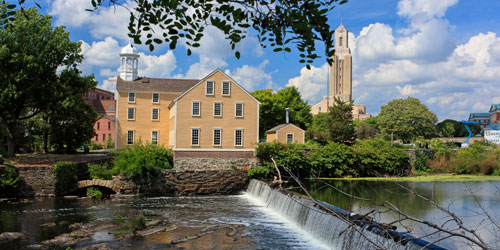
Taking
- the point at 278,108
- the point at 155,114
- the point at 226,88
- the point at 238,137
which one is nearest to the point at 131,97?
the point at 155,114

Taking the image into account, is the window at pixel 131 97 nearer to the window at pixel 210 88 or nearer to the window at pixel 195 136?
the window at pixel 195 136

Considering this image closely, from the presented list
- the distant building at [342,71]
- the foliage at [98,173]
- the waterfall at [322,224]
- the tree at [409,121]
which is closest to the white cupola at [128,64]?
the foliage at [98,173]

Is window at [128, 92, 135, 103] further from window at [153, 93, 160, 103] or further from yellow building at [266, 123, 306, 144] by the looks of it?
yellow building at [266, 123, 306, 144]

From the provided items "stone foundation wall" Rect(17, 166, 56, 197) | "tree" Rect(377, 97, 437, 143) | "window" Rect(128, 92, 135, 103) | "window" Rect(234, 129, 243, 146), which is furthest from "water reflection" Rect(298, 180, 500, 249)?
"tree" Rect(377, 97, 437, 143)

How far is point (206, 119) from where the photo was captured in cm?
3356

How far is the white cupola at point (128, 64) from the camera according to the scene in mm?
44062

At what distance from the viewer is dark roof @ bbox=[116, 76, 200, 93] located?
41.3 meters

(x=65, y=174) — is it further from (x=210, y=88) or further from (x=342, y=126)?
(x=342, y=126)

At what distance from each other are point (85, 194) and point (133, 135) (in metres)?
15.5

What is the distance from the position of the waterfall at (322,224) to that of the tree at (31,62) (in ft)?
61.8

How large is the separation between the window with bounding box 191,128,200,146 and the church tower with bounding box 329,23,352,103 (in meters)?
118

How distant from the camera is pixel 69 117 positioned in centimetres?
3656

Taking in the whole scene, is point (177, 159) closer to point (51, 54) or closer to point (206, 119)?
point (206, 119)

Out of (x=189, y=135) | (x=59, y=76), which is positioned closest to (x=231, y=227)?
(x=189, y=135)
